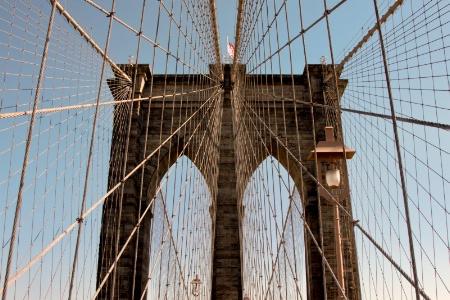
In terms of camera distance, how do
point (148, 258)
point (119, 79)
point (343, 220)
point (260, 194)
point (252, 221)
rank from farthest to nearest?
point (148, 258)
point (343, 220)
point (119, 79)
point (252, 221)
point (260, 194)

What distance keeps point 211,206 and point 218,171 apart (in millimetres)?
1100

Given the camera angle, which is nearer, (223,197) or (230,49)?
(223,197)

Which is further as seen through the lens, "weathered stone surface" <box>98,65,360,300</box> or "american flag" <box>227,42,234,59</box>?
"american flag" <box>227,42,234,59</box>

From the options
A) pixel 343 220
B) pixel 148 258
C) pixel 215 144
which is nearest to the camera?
Result: pixel 343 220

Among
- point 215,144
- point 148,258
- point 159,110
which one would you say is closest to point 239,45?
point 215,144

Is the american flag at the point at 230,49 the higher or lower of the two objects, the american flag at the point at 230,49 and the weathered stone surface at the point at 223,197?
the higher

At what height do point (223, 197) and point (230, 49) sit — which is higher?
point (230, 49)

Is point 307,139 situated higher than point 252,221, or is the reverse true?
point 307,139

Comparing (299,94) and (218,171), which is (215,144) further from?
(299,94)

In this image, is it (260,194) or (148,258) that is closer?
(260,194)

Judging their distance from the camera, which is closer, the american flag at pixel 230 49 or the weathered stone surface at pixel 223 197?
the weathered stone surface at pixel 223 197

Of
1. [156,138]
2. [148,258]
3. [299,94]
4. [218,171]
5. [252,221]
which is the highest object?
[299,94]

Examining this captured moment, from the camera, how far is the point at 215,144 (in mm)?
13773

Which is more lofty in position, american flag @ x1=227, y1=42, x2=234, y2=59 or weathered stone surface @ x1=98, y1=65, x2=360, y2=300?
american flag @ x1=227, y1=42, x2=234, y2=59
